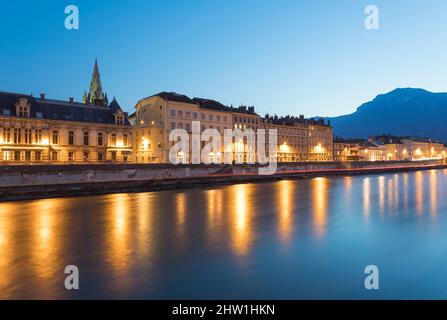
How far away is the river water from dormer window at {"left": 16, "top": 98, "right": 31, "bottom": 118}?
85.8ft

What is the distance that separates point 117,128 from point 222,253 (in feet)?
147

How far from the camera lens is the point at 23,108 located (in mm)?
45094

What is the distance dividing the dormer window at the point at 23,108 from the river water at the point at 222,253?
26.1 metres

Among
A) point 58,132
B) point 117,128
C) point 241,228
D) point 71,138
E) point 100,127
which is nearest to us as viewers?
point 241,228

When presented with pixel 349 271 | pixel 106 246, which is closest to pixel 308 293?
pixel 349 271

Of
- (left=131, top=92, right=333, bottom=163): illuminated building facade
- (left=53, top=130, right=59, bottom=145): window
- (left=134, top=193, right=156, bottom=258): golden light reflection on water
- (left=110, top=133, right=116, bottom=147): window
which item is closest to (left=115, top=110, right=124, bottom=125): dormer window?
(left=110, top=133, right=116, bottom=147): window

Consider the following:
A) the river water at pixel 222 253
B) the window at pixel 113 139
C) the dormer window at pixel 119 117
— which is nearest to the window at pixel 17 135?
the window at pixel 113 139

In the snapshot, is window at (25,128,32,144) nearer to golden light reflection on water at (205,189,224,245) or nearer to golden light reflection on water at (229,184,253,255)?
golden light reflection on water at (205,189,224,245)

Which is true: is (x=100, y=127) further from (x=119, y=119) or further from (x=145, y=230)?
(x=145, y=230)

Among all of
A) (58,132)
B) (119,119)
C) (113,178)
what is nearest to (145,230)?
(113,178)

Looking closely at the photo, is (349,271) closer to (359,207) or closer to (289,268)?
(289,268)

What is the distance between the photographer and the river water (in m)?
8.66

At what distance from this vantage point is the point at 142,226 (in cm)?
1733
